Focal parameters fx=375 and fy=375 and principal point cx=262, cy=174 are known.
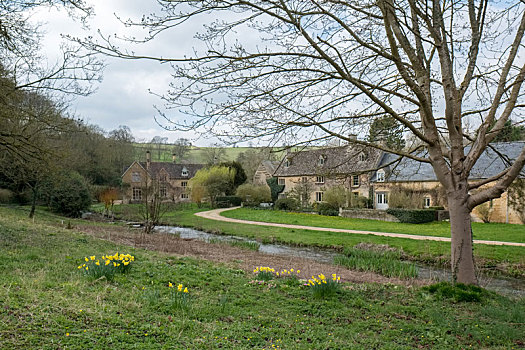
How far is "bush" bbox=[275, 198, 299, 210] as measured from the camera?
3565 centimetres

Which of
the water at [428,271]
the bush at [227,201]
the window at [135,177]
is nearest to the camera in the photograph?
the water at [428,271]

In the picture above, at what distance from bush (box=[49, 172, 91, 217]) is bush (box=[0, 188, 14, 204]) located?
13.6ft

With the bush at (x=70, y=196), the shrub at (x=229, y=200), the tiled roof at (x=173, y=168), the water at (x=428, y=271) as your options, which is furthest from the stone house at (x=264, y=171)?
the water at (x=428, y=271)

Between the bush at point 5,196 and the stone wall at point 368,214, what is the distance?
2675 cm

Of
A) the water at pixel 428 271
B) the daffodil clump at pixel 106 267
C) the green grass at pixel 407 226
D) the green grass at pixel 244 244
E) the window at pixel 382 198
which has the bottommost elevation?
the water at pixel 428 271

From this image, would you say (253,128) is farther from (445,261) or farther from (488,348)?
(445,261)

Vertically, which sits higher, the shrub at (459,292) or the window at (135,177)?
the window at (135,177)

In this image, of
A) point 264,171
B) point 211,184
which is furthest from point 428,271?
point 264,171

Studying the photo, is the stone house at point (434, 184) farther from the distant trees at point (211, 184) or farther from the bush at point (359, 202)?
the distant trees at point (211, 184)

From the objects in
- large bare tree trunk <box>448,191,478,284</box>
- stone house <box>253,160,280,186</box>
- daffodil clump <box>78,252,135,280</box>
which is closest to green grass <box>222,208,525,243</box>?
large bare tree trunk <box>448,191,478,284</box>

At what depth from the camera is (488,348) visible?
14.0 ft

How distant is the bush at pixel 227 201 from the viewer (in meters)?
42.2

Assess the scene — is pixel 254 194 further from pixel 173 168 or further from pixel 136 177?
pixel 173 168

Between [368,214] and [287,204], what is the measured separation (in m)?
9.34
